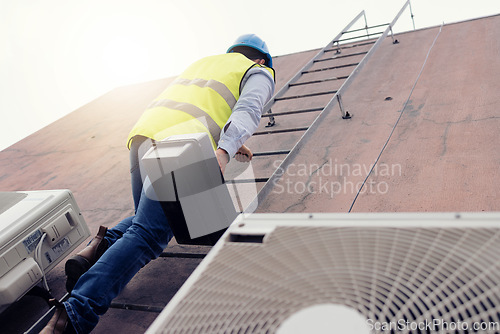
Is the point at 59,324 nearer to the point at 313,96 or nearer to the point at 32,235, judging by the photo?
the point at 32,235

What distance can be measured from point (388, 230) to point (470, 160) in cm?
173

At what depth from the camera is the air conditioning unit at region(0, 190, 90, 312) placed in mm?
1756

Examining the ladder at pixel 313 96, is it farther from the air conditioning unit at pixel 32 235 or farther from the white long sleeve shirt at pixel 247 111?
the air conditioning unit at pixel 32 235

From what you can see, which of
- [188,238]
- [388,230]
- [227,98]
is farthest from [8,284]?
[388,230]

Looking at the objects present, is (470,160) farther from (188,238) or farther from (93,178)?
(93,178)

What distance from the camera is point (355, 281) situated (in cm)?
72

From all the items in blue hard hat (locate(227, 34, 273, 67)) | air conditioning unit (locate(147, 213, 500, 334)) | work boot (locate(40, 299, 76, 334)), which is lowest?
work boot (locate(40, 299, 76, 334))

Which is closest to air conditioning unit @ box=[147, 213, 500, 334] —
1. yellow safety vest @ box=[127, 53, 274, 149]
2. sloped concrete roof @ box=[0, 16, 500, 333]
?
yellow safety vest @ box=[127, 53, 274, 149]

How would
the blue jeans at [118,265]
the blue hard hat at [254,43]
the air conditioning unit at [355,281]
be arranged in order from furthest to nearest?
1. the blue hard hat at [254,43]
2. the blue jeans at [118,265]
3. the air conditioning unit at [355,281]

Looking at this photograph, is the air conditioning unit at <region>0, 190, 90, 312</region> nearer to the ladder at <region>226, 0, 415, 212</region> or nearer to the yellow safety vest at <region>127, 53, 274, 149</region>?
the yellow safety vest at <region>127, 53, 274, 149</region>

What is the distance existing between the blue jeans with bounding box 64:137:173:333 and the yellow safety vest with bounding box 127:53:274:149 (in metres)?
0.13

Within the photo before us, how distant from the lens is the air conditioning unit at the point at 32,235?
1.76 metres

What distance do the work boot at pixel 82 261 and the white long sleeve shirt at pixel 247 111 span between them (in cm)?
76

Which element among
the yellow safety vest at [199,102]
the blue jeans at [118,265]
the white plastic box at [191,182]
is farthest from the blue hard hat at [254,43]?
the white plastic box at [191,182]
